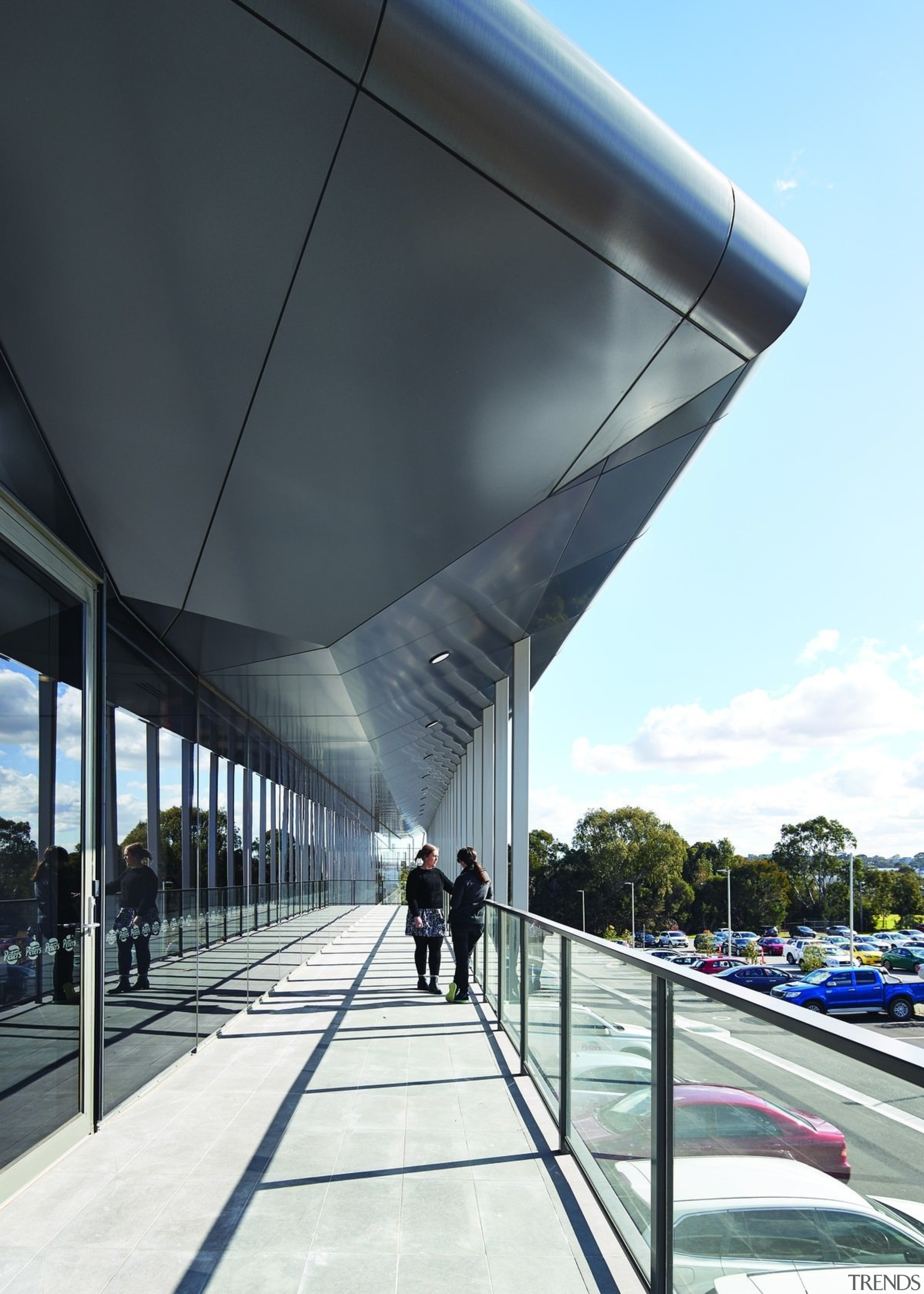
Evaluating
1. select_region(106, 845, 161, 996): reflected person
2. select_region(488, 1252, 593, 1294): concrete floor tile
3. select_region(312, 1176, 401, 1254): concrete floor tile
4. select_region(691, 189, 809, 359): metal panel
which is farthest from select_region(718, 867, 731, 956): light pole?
select_region(691, 189, 809, 359): metal panel

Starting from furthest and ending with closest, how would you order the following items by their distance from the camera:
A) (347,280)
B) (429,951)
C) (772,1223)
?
(429,951)
(347,280)
(772,1223)

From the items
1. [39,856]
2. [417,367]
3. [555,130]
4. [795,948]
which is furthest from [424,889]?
[795,948]

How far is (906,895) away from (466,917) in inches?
4509

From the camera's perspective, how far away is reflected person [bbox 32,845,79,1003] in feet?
13.9

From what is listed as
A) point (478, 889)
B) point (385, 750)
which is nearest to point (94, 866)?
point (478, 889)

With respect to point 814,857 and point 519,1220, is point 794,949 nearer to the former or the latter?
point 814,857

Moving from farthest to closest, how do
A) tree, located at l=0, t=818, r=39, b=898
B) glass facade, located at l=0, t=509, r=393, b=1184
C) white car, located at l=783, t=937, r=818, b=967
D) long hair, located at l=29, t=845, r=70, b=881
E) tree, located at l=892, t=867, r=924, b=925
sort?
tree, located at l=892, t=867, r=924, b=925, white car, located at l=783, t=937, r=818, b=967, long hair, located at l=29, t=845, r=70, b=881, glass facade, located at l=0, t=509, r=393, b=1184, tree, located at l=0, t=818, r=39, b=898

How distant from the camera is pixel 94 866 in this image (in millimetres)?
5004

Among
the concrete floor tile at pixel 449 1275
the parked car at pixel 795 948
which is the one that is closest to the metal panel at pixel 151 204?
the concrete floor tile at pixel 449 1275

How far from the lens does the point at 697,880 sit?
10194cm

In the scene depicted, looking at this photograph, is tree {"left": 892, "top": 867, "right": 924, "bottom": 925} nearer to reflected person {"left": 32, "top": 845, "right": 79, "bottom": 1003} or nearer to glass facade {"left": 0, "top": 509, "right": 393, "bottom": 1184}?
glass facade {"left": 0, "top": 509, "right": 393, "bottom": 1184}

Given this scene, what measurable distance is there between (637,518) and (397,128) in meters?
4.71

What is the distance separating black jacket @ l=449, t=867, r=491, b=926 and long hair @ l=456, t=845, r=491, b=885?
1 centimetres

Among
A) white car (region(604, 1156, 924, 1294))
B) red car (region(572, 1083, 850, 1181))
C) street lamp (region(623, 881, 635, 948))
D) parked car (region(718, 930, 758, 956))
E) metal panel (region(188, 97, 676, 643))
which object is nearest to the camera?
white car (region(604, 1156, 924, 1294))
